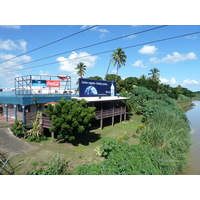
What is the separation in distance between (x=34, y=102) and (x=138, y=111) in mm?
16910

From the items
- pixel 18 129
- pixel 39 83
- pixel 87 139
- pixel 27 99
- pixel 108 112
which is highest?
pixel 39 83

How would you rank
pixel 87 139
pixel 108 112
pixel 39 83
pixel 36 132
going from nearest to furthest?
pixel 36 132 < pixel 87 139 < pixel 39 83 < pixel 108 112

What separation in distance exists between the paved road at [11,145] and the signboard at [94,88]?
7.71 metres

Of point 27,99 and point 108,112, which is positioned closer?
point 27,99

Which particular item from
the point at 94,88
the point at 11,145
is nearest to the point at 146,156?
the point at 11,145

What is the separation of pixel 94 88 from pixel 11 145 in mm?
10875

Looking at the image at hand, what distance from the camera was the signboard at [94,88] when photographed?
16534 mm

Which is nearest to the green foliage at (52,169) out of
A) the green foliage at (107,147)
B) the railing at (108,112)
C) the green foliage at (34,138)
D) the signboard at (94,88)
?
the green foliage at (107,147)

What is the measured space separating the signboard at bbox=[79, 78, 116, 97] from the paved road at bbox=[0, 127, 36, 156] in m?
7.71

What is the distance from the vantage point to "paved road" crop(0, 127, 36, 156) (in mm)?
9234

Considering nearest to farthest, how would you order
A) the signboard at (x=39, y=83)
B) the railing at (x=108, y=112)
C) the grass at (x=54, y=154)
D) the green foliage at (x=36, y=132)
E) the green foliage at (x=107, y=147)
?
1. the grass at (x=54, y=154)
2. the green foliage at (x=107, y=147)
3. the green foliage at (x=36, y=132)
4. the signboard at (x=39, y=83)
5. the railing at (x=108, y=112)

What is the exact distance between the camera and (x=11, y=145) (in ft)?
32.8

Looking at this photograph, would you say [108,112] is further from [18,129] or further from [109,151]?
[18,129]

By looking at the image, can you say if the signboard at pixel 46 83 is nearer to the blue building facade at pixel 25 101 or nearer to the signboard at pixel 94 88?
the blue building facade at pixel 25 101
